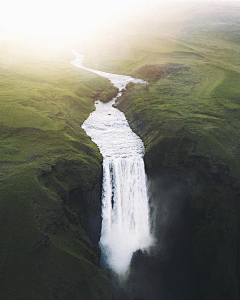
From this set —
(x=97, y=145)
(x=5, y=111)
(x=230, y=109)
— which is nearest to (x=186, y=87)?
(x=230, y=109)

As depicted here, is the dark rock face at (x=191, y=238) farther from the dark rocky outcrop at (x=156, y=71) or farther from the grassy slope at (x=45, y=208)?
the dark rocky outcrop at (x=156, y=71)

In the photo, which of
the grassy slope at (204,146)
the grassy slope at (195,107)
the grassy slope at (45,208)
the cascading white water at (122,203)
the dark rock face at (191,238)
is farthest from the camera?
the grassy slope at (195,107)

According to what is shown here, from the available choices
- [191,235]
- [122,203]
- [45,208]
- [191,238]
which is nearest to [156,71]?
[122,203]

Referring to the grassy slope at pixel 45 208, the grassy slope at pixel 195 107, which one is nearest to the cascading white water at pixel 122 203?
the grassy slope at pixel 45 208

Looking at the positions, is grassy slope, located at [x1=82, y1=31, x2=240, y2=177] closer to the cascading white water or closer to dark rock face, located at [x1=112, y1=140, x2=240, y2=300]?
dark rock face, located at [x1=112, y1=140, x2=240, y2=300]

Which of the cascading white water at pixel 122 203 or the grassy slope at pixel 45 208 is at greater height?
the grassy slope at pixel 45 208

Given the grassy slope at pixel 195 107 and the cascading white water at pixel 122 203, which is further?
the grassy slope at pixel 195 107
